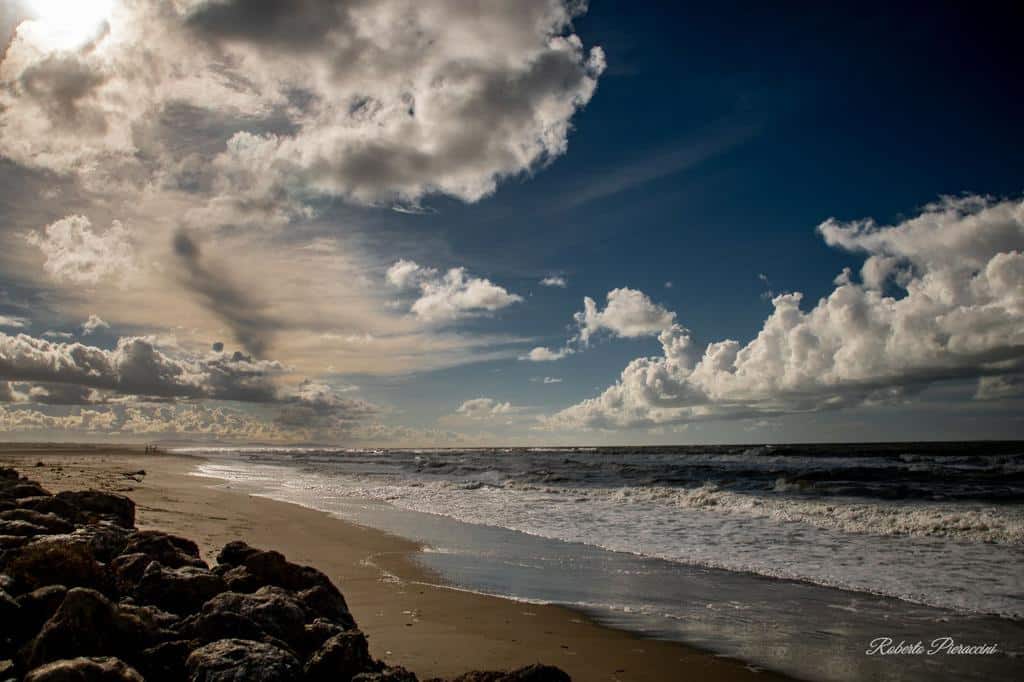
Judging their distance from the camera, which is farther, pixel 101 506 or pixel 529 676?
pixel 101 506

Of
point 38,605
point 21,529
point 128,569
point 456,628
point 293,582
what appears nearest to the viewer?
point 38,605

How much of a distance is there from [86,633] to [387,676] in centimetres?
209

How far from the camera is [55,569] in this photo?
5215 millimetres

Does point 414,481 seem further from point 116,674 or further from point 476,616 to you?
point 116,674

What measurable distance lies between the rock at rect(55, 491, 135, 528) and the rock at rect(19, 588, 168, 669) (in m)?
6.13

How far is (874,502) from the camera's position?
20.1 m

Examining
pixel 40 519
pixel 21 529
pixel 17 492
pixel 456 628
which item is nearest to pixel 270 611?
pixel 456 628

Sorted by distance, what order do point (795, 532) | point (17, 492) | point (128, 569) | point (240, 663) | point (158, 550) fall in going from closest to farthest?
1. point (240, 663)
2. point (128, 569)
3. point (158, 550)
4. point (17, 492)
5. point (795, 532)

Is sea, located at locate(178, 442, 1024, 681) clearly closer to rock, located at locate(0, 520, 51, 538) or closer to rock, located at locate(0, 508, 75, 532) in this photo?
rock, located at locate(0, 508, 75, 532)

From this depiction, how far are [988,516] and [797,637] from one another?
12.9 metres

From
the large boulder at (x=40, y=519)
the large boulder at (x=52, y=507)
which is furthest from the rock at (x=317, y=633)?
the large boulder at (x=52, y=507)

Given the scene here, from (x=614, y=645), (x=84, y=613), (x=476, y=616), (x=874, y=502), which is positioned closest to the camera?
(x=84, y=613)

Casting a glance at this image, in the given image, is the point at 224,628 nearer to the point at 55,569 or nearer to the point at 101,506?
the point at 55,569

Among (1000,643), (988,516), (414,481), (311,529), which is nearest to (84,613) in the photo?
(1000,643)
